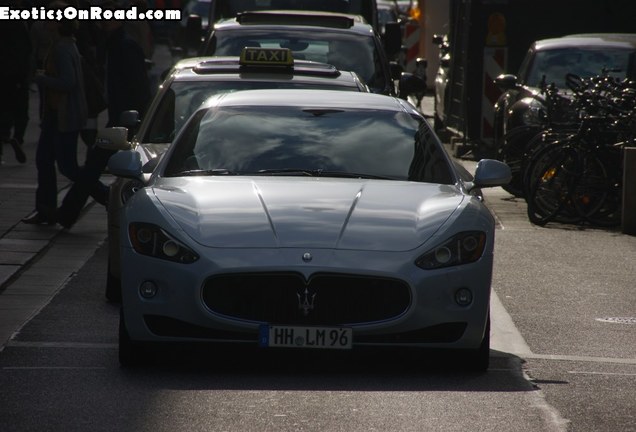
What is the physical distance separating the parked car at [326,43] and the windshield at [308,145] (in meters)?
5.87

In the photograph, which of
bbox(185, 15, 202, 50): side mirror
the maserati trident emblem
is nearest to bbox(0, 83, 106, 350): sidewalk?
the maserati trident emblem

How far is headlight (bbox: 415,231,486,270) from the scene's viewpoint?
7.96 metres

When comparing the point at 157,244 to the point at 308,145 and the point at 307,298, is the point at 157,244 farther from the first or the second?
the point at 308,145

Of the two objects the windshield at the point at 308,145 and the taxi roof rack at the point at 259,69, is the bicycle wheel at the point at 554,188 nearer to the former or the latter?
the taxi roof rack at the point at 259,69

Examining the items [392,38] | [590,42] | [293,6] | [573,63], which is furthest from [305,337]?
[293,6]

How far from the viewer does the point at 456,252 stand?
26.5 ft

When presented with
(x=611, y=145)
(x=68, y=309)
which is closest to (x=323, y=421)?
(x=68, y=309)

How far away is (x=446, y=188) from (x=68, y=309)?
8.83 feet

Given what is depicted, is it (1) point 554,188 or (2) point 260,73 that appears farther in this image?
(1) point 554,188

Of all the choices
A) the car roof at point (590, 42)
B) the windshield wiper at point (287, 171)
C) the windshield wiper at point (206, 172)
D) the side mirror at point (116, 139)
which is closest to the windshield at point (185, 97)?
the side mirror at point (116, 139)

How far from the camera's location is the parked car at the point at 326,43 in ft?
51.2

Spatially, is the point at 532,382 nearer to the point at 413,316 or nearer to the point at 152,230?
the point at 413,316

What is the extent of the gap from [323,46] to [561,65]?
4172 millimetres

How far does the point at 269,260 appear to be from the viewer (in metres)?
7.82
